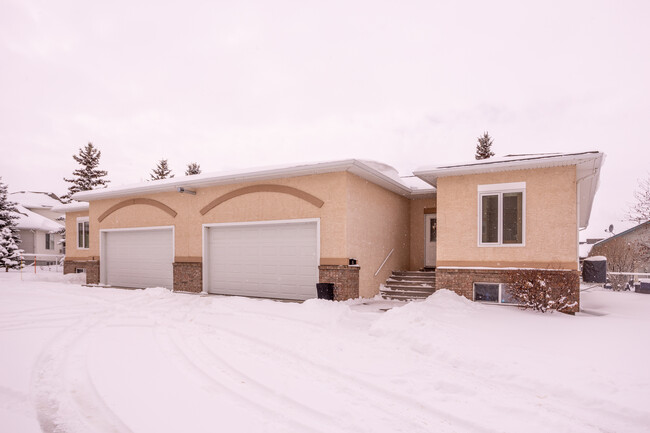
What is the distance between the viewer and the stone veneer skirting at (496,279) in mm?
9242

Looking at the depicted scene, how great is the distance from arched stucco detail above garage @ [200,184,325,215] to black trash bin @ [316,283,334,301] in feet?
8.35

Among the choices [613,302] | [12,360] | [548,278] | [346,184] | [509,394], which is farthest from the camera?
[613,302]

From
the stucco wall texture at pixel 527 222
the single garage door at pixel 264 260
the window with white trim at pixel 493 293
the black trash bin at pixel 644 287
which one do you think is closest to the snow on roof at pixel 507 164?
the stucco wall texture at pixel 527 222

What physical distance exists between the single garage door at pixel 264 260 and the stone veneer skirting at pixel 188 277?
343mm

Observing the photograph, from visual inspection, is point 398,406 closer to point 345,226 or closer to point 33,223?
point 345,226

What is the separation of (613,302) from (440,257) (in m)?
6.43

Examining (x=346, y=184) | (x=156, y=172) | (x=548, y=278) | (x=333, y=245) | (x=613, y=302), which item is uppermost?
(x=156, y=172)

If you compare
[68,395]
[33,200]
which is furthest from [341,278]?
[33,200]

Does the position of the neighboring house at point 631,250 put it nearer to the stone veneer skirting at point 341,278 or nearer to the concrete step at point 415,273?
the concrete step at point 415,273

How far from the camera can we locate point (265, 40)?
17844 mm

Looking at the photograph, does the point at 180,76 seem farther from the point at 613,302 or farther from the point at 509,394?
the point at 613,302

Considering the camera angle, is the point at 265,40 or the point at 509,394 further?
the point at 265,40

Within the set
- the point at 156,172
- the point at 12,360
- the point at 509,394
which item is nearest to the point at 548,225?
the point at 509,394

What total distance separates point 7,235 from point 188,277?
18300 mm
